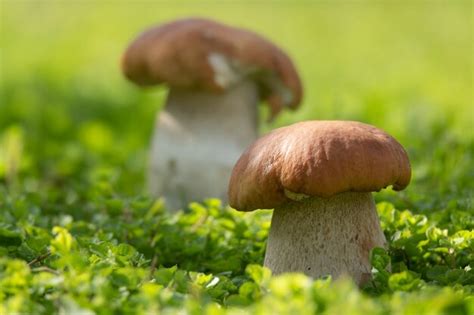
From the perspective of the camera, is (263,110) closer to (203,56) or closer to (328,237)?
(203,56)

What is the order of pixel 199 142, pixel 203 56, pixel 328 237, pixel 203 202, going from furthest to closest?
pixel 199 142 < pixel 203 56 < pixel 203 202 < pixel 328 237

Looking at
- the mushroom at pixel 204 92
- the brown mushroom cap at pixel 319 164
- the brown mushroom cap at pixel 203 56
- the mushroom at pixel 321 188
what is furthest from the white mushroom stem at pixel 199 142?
the brown mushroom cap at pixel 319 164

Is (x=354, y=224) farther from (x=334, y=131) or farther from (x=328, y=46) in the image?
(x=328, y=46)

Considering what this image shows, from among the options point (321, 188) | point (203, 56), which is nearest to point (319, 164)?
point (321, 188)

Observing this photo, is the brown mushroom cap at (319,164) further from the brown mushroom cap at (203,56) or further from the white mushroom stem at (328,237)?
the brown mushroom cap at (203,56)

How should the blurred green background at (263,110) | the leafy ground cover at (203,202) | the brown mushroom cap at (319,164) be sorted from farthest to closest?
the blurred green background at (263,110)
the brown mushroom cap at (319,164)
the leafy ground cover at (203,202)
